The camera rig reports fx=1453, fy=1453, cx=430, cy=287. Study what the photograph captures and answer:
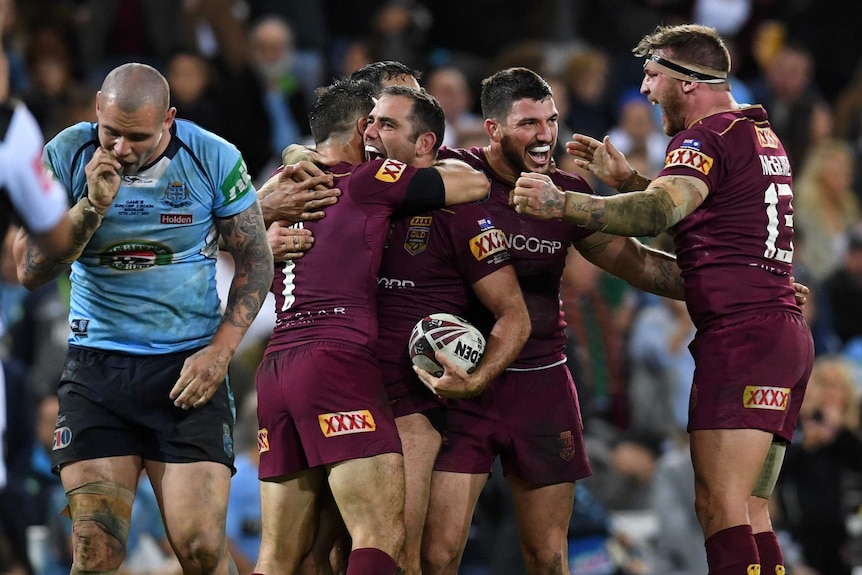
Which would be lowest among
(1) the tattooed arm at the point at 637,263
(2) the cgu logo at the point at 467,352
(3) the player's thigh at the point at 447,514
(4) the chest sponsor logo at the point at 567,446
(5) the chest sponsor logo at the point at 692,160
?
(3) the player's thigh at the point at 447,514

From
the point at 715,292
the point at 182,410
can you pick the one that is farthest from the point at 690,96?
the point at 182,410

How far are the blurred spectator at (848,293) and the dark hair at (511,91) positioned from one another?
24.7ft

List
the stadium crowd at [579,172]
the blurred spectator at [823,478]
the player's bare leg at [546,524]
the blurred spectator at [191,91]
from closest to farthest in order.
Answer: the player's bare leg at [546,524] → the stadium crowd at [579,172] → the blurred spectator at [823,478] → the blurred spectator at [191,91]

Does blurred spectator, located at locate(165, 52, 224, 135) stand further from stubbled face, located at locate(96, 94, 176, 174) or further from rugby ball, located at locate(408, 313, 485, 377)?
rugby ball, located at locate(408, 313, 485, 377)

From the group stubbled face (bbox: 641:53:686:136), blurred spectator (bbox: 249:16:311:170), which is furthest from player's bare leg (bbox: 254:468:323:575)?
blurred spectator (bbox: 249:16:311:170)

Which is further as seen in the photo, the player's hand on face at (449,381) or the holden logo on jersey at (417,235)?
the holden logo on jersey at (417,235)

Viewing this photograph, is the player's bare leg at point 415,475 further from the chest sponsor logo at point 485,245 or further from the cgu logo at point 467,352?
the chest sponsor logo at point 485,245

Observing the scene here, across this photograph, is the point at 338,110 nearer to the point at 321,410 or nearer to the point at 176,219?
the point at 176,219

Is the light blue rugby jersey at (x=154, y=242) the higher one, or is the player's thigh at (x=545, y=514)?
the light blue rugby jersey at (x=154, y=242)

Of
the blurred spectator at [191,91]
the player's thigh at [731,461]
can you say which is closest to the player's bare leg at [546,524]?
the player's thigh at [731,461]

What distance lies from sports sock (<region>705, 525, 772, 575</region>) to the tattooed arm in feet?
4.83

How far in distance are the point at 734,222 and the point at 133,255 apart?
3037mm

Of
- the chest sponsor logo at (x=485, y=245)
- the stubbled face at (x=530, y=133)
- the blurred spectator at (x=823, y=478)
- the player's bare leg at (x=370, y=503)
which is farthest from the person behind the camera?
the blurred spectator at (x=823, y=478)

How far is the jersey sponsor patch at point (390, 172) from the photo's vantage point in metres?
7.29
